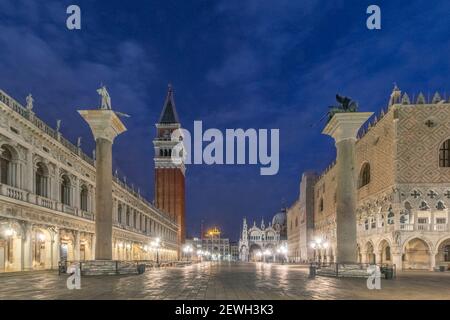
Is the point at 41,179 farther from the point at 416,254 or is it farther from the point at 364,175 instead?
the point at 364,175

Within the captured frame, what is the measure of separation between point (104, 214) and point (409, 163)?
32498 millimetres

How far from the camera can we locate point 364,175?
191ft

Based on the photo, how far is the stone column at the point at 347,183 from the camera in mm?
27156

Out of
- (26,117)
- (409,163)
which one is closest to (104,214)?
(26,117)

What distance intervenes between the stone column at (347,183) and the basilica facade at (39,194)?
2112cm

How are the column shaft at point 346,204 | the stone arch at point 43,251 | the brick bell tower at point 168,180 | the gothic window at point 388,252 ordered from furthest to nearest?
the brick bell tower at point 168,180 < the gothic window at point 388,252 < the stone arch at point 43,251 < the column shaft at point 346,204

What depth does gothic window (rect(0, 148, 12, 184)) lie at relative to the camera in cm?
3161

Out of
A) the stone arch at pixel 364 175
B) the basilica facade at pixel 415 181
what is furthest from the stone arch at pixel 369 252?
the basilica facade at pixel 415 181

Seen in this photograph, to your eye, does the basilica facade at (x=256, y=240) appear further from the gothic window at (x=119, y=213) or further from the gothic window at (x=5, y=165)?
the gothic window at (x=5, y=165)

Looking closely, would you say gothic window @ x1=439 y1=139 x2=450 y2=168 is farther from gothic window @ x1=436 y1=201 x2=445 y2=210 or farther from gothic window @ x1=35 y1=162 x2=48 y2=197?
gothic window @ x1=35 y1=162 x2=48 y2=197

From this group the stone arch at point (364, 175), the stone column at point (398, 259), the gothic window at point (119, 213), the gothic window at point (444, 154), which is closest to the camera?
the stone column at point (398, 259)

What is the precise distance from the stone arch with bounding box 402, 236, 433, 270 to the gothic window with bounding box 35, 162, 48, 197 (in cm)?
3525

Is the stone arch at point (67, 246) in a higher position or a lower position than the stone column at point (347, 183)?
lower
